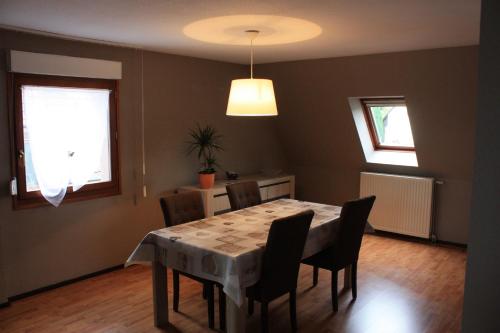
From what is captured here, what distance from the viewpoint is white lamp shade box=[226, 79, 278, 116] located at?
3242mm

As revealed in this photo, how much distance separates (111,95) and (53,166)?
938 millimetres

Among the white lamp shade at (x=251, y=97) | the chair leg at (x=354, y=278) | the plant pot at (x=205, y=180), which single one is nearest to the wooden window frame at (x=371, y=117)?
the plant pot at (x=205, y=180)

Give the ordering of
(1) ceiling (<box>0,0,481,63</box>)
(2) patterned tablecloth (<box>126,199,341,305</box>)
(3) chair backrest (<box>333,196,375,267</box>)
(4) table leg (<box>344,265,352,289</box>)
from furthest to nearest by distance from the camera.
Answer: (4) table leg (<box>344,265,352,289</box>)
(3) chair backrest (<box>333,196,375,267</box>)
(2) patterned tablecloth (<box>126,199,341,305</box>)
(1) ceiling (<box>0,0,481,63</box>)

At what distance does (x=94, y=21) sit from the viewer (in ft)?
10.1

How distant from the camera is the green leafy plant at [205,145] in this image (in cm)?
506

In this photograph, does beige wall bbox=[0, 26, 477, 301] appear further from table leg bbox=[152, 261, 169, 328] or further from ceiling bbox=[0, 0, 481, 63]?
table leg bbox=[152, 261, 169, 328]

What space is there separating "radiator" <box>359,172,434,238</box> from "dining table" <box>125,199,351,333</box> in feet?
6.53

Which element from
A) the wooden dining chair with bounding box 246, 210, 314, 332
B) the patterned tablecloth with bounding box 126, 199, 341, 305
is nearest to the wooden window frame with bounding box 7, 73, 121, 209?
the patterned tablecloth with bounding box 126, 199, 341, 305

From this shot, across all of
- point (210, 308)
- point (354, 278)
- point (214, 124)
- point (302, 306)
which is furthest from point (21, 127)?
point (354, 278)

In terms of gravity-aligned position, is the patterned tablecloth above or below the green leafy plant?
below

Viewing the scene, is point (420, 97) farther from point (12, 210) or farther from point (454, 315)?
point (12, 210)

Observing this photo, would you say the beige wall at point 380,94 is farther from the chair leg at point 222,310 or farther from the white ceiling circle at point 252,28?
the chair leg at point 222,310

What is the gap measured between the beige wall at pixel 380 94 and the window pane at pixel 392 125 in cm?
41

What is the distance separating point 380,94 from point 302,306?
270cm
